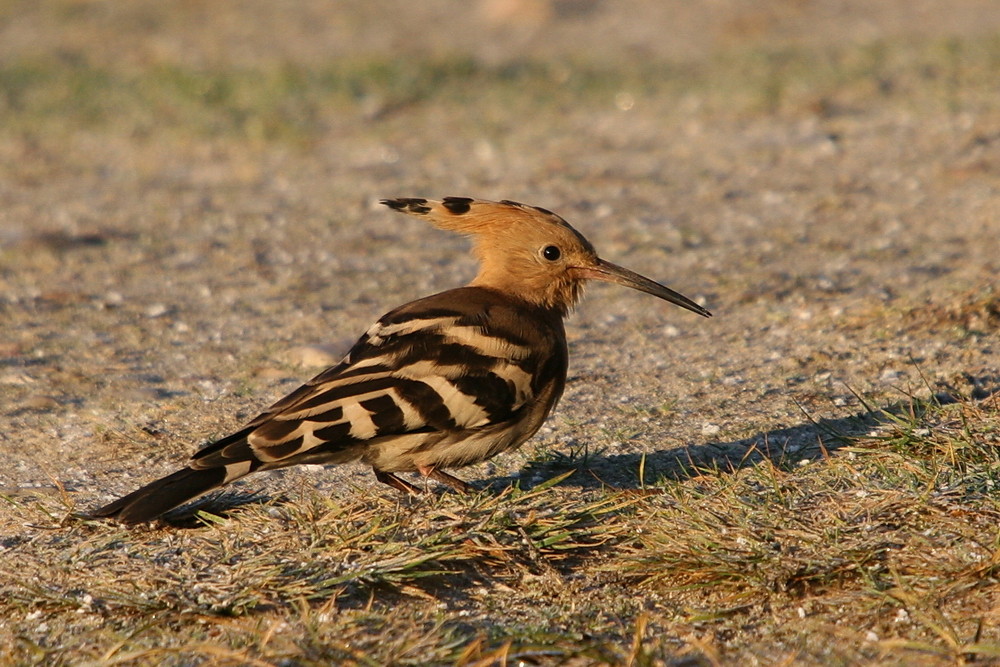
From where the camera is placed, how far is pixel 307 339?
18.1 ft

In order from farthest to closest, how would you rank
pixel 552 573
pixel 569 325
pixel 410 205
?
1. pixel 569 325
2. pixel 410 205
3. pixel 552 573

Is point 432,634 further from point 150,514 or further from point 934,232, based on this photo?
point 934,232

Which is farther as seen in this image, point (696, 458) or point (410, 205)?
point (410, 205)

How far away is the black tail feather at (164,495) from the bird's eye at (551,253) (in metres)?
1.36

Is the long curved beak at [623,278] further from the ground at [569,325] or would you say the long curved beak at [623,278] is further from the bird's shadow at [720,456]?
the bird's shadow at [720,456]

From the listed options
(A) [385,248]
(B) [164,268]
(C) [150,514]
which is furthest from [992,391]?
(B) [164,268]

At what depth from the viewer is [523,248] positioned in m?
4.30

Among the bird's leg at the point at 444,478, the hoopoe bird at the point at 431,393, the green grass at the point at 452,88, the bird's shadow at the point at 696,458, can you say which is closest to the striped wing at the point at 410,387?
the hoopoe bird at the point at 431,393

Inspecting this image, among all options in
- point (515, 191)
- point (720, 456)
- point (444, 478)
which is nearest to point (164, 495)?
point (444, 478)

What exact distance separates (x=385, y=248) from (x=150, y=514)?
3.61 metres

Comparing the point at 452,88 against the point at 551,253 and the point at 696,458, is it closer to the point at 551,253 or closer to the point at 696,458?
the point at 551,253

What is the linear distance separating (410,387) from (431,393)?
0.20ft

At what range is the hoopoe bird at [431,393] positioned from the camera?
345 cm

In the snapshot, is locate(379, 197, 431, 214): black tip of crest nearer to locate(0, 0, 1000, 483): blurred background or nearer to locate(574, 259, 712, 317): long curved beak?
locate(574, 259, 712, 317): long curved beak
